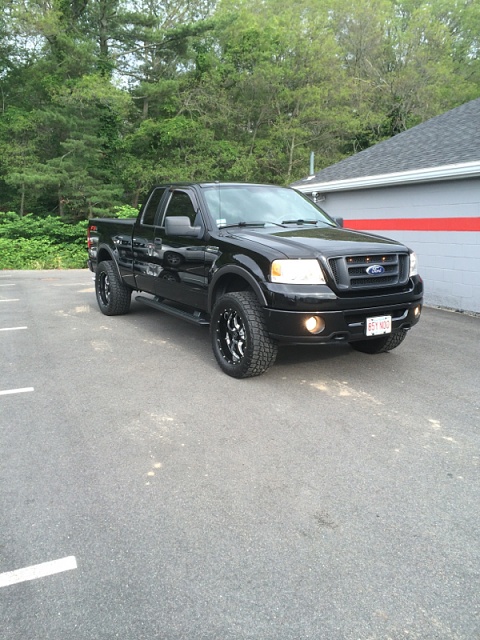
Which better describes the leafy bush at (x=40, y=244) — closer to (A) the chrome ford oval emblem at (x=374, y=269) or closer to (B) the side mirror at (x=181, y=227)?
(B) the side mirror at (x=181, y=227)

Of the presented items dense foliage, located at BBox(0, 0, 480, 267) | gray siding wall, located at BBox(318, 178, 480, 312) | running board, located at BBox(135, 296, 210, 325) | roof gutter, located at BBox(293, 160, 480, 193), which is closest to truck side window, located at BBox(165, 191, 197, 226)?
running board, located at BBox(135, 296, 210, 325)

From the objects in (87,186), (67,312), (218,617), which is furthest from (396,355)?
(87,186)

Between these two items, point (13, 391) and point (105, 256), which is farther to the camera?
point (105, 256)

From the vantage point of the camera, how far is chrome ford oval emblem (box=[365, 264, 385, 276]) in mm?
4438

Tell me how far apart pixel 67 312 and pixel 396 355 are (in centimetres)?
551

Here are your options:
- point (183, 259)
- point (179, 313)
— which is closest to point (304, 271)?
point (183, 259)

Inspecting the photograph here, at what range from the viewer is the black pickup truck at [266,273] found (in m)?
4.27

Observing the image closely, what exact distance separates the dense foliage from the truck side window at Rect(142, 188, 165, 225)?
15.3m

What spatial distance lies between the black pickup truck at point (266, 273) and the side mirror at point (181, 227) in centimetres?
1

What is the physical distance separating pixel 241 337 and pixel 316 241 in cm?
117

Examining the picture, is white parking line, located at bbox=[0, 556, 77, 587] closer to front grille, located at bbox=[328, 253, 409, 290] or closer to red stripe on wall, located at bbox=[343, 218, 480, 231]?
front grille, located at bbox=[328, 253, 409, 290]

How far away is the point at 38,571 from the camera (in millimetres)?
2225

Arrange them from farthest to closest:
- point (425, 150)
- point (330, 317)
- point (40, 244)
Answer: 1. point (40, 244)
2. point (425, 150)
3. point (330, 317)

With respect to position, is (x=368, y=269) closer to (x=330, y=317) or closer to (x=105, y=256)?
(x=330, y=317)
